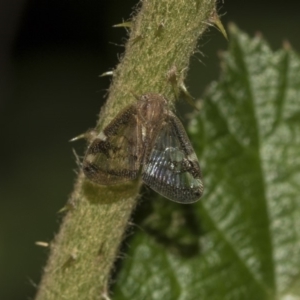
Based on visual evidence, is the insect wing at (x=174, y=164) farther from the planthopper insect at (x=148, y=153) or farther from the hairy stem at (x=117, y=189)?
the hairy stem at (x=117, y=189)

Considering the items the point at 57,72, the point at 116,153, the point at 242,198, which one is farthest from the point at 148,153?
the point at 57,72

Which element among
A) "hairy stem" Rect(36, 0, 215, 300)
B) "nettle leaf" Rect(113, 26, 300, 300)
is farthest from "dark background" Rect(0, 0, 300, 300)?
"hairy stem" Rect(36, 0, 215, 300)

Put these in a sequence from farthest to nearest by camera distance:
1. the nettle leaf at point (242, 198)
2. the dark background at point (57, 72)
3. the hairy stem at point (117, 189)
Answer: the dark background at point (57, 72) → the nettle leaf at point (242, 198) → the hairy stem at point (117, 189)

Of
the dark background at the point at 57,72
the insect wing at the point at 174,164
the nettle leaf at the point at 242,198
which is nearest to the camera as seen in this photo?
the insect wing at the point at 174,164

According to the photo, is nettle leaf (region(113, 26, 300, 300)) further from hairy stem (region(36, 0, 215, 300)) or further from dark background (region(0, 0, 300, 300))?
dark background (region(0, 0, 300, 300))

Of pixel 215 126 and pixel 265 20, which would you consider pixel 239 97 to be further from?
pixel 265 20

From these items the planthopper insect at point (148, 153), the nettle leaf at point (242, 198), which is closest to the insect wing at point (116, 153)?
the planthopper insect at point (148, 153)

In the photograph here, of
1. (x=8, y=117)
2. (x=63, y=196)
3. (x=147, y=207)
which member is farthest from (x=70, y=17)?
(x=147, y=207)
